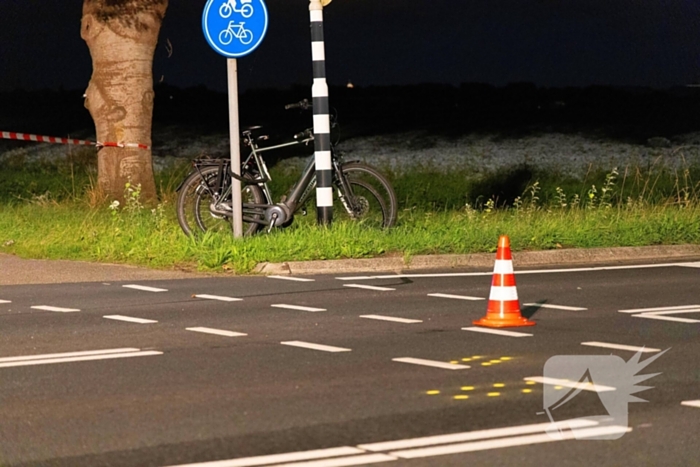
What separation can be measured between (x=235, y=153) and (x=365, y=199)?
164 cm

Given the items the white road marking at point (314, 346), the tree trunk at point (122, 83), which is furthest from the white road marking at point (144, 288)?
the tree trunk at point (122, 83)

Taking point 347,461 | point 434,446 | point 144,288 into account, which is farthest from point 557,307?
point 347,461

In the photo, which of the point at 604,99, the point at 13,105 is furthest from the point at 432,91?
the point at 13,105

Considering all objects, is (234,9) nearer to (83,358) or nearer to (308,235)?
(308,235)

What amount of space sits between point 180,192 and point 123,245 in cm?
111

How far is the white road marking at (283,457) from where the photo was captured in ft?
17.0

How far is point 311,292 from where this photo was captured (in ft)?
35.2

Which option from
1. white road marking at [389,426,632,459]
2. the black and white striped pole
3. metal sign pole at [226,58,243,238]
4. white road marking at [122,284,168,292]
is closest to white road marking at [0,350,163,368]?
white road marking at [389,426,632,459]

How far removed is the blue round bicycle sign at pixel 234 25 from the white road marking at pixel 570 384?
7.42 meters

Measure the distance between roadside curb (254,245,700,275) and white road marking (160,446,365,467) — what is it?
6.96 m

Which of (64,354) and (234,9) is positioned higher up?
(234,9)

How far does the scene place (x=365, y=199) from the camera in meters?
14.3

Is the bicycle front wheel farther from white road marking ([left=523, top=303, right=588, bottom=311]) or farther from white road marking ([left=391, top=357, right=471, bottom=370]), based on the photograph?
white road marking ([left=391, top=357, right=471, bottom=370])

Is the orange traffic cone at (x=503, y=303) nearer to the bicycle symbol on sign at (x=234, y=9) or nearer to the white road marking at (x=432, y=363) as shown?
the white road marking at (x=432, y=363)
